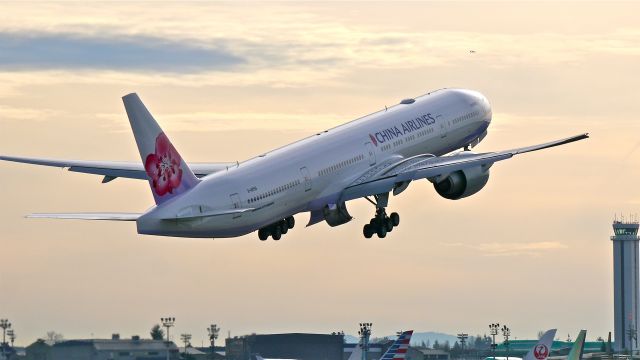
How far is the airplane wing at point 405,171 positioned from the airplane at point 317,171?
0.06m

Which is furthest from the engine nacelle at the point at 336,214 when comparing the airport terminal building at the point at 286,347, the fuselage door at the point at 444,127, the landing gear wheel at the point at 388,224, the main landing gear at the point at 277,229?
the airport terminal building at the point at 286,347

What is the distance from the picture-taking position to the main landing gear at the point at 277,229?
292 feet

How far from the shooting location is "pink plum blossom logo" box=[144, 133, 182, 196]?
252 ft

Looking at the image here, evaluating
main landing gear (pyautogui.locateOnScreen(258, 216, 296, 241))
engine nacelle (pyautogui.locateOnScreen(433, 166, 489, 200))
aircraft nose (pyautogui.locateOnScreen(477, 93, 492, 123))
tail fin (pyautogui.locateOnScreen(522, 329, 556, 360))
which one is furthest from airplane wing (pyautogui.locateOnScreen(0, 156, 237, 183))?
tail fin (pyautogui.locateOnScreen(522, 329, 556, 360))

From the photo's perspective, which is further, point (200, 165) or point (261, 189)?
point (200, 165)

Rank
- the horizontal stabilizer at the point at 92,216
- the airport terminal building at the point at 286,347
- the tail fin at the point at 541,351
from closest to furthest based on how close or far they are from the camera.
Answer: the horizontal stabilizer at the point at 92,216 < the tail fin at the point at 541,351 < the airport terminal building at the point at 286,347

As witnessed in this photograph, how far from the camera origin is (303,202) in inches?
3381

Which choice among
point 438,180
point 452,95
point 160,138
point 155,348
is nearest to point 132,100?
point 160,138

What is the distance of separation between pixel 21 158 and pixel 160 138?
55.4 feet

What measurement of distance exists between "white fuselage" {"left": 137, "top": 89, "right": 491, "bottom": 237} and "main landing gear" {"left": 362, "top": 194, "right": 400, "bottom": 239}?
8.69 feet

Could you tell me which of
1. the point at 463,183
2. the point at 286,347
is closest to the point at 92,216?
the point at 463,183

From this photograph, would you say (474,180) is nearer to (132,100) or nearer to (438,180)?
(438,180)

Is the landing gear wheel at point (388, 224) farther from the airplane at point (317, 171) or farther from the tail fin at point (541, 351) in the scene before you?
the tail fin at point (541, 351)

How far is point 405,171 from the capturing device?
91438 mm
